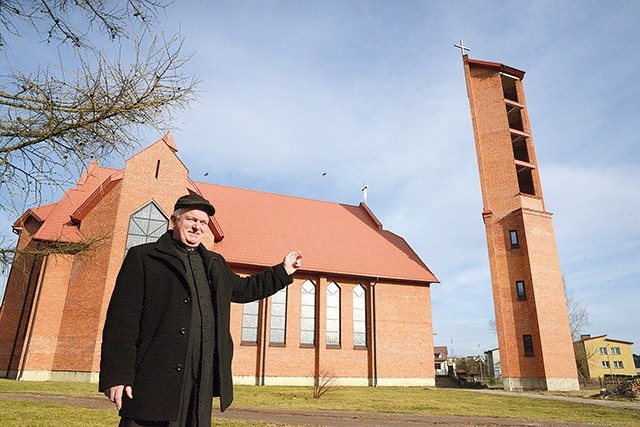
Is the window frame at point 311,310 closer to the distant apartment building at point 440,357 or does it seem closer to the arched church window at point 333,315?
the arched church window at point 333,315

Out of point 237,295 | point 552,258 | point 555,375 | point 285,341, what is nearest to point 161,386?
point 237,295

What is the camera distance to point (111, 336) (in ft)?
8.34

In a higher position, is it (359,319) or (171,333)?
(359,319)

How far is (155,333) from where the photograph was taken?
8.60 ft

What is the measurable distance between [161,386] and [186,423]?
0.30 metres

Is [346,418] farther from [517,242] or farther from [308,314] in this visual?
[517,242]

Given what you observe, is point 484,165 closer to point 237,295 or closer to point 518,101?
point 518,101

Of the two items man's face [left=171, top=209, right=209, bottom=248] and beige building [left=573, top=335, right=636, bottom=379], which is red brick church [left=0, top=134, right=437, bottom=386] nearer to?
man's face [left=171, top=209, right=209, bottom=248]

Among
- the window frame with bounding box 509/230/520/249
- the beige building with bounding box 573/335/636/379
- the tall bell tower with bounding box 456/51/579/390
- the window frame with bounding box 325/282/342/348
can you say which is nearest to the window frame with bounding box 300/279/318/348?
the window frame with bounding box 325/282/342/348

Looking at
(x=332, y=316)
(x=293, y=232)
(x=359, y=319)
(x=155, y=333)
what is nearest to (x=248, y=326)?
(x=332, y=316)

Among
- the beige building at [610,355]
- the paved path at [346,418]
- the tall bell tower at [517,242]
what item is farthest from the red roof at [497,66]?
the beige building at [610,355]

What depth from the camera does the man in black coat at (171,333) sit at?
2.47 m

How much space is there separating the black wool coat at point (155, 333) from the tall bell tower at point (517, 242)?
73.9 ft

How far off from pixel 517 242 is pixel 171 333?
24.2 metres
